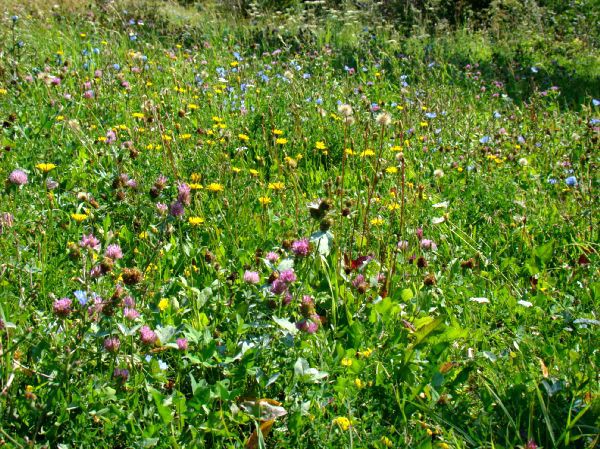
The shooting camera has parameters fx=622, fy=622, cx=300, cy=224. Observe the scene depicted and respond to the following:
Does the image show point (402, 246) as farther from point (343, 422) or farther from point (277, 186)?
point (343, 422)

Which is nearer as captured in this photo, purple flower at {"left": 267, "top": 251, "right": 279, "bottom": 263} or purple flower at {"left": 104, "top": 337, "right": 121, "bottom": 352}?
purple flower at {"left": 104, "top": 337, "right": 121, "bottom": 352}

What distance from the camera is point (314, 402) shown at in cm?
166

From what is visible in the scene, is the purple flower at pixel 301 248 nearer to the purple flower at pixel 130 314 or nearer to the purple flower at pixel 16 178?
the purple flower at pixel 130 314

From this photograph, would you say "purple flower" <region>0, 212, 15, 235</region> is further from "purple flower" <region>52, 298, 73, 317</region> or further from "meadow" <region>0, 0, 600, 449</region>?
"purple flower" <region>52, 298, 73, 317</region>

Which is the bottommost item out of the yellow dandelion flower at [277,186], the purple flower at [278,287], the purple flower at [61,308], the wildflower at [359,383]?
the yellow dandelion flower at [277,186]

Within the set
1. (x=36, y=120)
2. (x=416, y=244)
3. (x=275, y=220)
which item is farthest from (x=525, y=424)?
(x=36, y=120)

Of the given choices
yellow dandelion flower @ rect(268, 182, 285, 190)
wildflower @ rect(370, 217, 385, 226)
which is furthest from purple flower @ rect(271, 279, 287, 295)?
yellow dandelion flower @ rect(268, 182, 285, 190)

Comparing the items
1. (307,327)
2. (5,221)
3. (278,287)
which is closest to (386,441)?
(307,327)

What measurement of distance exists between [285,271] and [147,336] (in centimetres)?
43

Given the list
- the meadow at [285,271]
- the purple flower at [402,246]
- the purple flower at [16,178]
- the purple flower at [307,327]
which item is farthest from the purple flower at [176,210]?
the purple flower at [402,246]

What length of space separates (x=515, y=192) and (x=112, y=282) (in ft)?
6.64

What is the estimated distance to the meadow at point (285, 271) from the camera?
63.0 inches

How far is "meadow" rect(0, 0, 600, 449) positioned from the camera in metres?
1.60

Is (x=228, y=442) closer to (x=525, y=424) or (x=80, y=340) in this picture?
(x=80, y=340)
